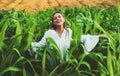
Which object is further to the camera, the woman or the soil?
the soil

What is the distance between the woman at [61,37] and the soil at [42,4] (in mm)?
4449

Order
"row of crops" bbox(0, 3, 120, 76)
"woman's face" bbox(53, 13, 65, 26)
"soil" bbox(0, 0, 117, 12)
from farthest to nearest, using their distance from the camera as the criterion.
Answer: "soil" bbox(0, 0, 117, 12)
"woman's face" bbox(53, 13, 65, 26)
"row of crops" bbox(0, 3, 120, 76)

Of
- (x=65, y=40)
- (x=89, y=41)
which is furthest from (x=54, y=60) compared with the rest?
(x=89, y=41)

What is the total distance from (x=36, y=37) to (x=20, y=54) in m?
0.71

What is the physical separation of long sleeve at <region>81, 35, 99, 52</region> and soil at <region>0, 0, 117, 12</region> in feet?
15.0

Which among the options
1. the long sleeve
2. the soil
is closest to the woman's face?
the long sleeve

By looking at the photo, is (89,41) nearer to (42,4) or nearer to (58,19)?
(58,19)

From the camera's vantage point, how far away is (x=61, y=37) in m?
4.63

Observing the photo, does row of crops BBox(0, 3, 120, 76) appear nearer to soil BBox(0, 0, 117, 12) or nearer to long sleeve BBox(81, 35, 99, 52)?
→ long sleeve BBox(81, 35, 99, 52)

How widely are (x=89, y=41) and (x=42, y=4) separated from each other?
509cm

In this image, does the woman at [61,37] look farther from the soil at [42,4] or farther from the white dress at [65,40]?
the soil at [42,4]

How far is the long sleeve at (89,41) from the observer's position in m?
4.48

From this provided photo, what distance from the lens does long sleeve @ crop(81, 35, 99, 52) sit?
448 cm

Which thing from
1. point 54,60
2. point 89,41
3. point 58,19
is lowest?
point 54,60
